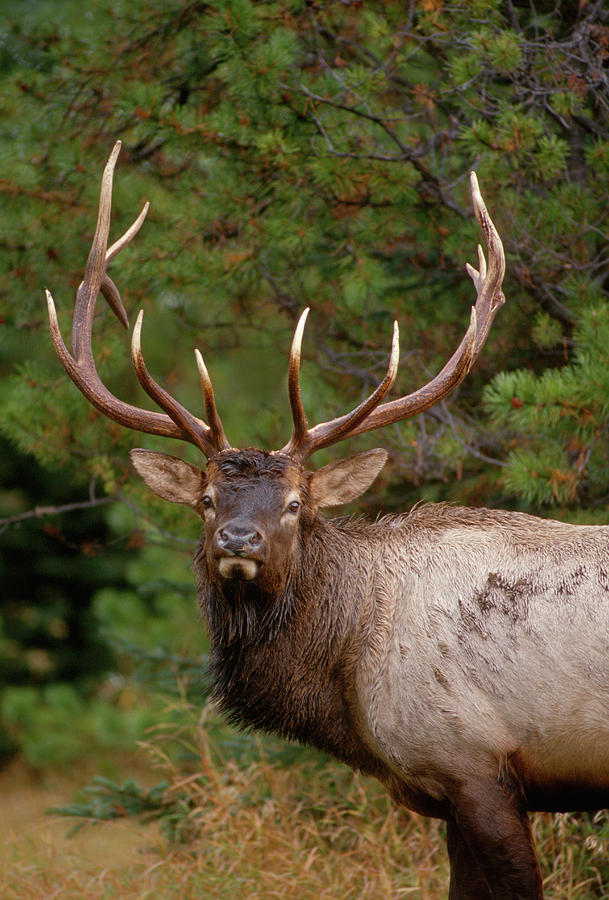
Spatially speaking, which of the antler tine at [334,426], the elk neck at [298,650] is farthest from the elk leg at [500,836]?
the antler tine at [334,426]

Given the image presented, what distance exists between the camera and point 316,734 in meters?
4.07

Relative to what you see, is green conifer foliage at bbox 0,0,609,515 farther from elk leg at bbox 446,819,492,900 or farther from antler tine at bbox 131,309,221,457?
elk leg at bbox 446,819,492,900

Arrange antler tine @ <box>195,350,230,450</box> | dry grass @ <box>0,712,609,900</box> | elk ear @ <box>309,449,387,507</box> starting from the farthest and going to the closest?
1. dry grass @ <box>0,712,609,900</box>
2. elk ear @ <box>309,449,387,507</box>
3. antler tine @ <box>195,350,230,450</box>

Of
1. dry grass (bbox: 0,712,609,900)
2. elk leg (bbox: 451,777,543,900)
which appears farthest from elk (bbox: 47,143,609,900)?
dry grass (bbox: 0,712,609,900)

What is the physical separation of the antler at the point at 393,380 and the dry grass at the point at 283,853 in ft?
6.56

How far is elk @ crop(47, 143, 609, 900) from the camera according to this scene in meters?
3.67

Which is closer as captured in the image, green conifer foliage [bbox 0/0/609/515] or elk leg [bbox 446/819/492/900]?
elk leg [bbox 446/819/492/900]

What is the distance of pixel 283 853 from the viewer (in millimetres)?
5168

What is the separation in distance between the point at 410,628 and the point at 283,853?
6.17ft

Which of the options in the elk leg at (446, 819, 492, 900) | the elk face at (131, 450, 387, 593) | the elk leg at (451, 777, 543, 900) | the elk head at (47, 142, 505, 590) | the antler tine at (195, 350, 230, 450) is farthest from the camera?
the antler tine at (195, 350, 230, 450)

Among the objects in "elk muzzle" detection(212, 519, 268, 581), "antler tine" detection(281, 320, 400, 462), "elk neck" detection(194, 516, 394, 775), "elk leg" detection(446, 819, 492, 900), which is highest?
"antler tine" detection(281, 320, 400, 462)

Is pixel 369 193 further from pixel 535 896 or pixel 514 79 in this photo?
pixel 535 896

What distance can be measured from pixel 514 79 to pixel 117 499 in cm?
313

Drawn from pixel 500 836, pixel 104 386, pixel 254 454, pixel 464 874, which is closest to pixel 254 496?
pixel 254 454
